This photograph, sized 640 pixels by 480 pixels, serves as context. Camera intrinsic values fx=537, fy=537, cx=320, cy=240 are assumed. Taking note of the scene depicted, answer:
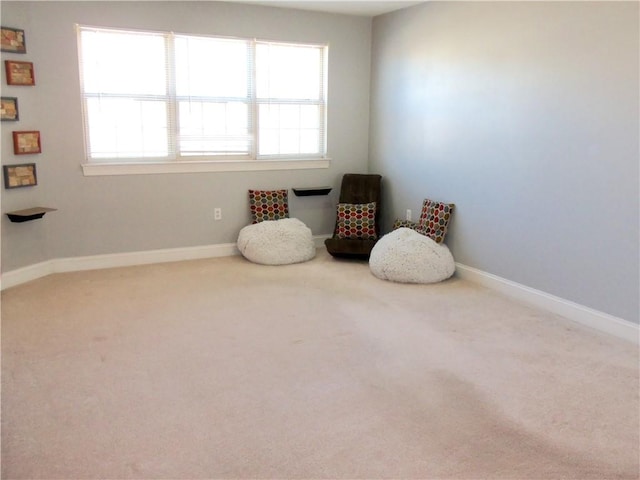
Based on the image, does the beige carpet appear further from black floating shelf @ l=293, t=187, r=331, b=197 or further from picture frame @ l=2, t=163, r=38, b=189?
black floating shelf @ l=293, t=187, r=331, b=197

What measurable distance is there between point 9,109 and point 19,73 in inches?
12.0

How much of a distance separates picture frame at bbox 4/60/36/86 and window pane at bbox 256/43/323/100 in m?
1.98

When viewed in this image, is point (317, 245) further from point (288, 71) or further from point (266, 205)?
point (288, 71)

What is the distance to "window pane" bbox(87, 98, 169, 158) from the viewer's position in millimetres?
4691

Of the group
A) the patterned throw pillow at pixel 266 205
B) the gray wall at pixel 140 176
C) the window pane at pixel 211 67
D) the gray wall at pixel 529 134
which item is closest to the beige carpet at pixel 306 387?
the gray wall at pixel 529 134

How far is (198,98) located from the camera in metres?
5.05

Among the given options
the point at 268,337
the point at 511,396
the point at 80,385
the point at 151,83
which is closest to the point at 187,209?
the point at 151,83

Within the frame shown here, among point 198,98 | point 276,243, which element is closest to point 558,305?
point 276,243

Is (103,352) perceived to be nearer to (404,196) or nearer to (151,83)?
(151,83)

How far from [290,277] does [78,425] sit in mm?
2476

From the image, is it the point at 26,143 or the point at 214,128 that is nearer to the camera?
the point at 26,143

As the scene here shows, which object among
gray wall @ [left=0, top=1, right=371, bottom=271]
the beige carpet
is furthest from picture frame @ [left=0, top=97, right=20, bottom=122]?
the beige carpet

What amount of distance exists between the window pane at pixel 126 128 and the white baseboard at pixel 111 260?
911 mm

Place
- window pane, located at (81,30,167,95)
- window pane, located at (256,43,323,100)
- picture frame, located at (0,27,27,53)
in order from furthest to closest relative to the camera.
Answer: window pane, located at (256,43,323,100), window pane, located at (81,30,167,95), picture frame, located at (0,27,27,53)
